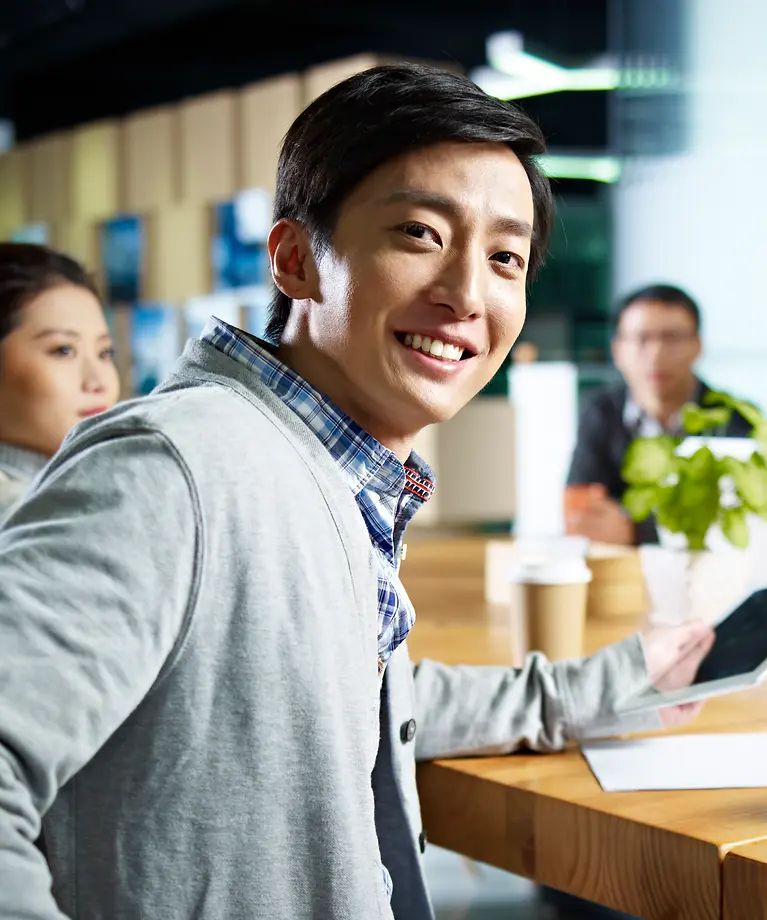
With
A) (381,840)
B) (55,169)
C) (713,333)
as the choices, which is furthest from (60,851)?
(55,169)

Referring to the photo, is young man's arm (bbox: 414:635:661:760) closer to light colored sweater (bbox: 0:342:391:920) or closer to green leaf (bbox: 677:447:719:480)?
light colored sweater (bbox: 0:342:391:920)

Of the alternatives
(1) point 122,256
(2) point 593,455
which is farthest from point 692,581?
(1) point 122,256

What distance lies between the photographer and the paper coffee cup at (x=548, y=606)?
1446 millimetres

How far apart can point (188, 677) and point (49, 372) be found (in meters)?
1.21

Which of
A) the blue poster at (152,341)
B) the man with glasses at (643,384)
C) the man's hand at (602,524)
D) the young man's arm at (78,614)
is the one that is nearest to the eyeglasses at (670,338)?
the man with glasses at (643,384)

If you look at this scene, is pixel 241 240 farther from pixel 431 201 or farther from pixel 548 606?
pixel 431 201

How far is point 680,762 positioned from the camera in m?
1.13

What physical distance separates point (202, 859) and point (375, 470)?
1.21 ft

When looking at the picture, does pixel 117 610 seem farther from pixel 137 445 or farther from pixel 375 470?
pixel 375 470

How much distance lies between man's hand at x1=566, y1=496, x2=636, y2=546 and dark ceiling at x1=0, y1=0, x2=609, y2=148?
5.11m

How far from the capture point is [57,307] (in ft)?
6.21

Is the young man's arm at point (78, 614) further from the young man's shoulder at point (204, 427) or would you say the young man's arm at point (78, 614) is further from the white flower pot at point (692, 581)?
the white flower pot at point (692, 581)

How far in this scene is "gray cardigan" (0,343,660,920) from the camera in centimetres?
70

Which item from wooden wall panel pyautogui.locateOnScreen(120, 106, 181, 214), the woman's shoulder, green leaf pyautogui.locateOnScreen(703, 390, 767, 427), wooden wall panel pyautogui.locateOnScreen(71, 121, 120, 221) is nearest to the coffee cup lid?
green leaf pyautogui.locateOnScreen(703, 390, 767, 427)
